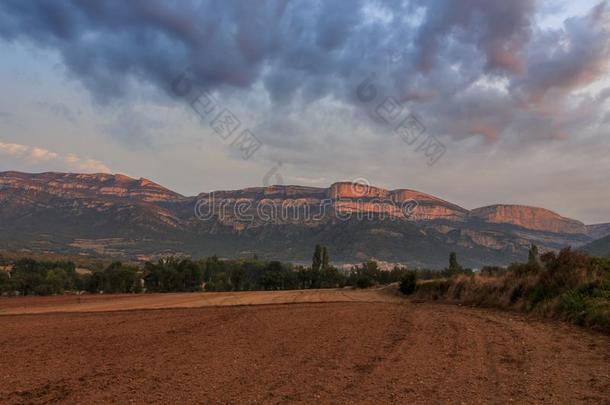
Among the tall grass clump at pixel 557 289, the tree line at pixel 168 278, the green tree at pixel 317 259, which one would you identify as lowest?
the tree line at pixel 168 278

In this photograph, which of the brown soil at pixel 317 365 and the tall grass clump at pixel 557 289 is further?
the tall grass clump at pixel 557 289

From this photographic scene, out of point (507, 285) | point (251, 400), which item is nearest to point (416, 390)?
point (251, 400)

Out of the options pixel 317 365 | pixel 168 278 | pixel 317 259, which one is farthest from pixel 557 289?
pixel 317 259

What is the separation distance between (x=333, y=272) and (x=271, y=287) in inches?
677

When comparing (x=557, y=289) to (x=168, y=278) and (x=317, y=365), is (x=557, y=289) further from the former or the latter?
(x=168, y=278)

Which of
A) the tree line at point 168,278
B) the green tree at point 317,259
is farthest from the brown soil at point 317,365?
the green tree at point 317,259

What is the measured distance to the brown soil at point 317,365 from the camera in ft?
29.4

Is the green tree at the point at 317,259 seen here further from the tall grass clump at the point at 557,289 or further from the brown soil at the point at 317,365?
the brown soil at the point at 317,365

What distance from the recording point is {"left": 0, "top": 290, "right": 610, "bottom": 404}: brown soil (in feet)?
29.4

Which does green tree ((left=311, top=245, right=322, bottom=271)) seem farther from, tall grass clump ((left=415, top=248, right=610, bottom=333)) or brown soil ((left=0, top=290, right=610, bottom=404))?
brown soil ((left=0, top=290, right=610, bottom=404))

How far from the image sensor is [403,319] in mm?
22594

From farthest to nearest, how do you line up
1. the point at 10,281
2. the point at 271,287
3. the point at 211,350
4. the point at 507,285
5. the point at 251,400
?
the point at 271,287
the point at 10,281
the point at 507,285
the point at 211,350
the point at 251,400

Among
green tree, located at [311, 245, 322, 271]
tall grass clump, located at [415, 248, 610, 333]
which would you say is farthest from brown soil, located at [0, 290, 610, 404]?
green tree, located at [311, 245, 322, 271]

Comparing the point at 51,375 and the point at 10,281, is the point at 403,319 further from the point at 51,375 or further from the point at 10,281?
the point at 10,281
